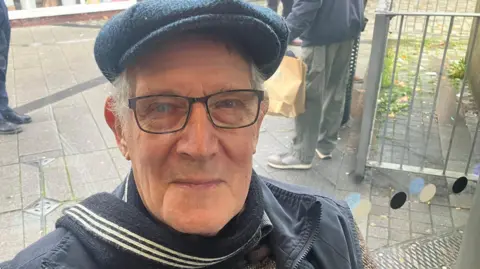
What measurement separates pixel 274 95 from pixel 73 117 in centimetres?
286

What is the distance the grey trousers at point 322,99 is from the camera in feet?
14.2

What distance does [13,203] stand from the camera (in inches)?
163

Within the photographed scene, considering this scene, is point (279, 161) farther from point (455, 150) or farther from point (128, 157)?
point (128, 157)

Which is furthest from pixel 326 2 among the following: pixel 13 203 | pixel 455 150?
pixel 13 203

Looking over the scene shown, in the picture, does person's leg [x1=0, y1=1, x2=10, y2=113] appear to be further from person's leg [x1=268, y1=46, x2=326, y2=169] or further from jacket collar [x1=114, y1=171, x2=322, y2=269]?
jacket collar [x1=114, y1=171, x2=322, y2=269]

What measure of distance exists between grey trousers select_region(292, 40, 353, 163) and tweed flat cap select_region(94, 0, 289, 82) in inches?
119

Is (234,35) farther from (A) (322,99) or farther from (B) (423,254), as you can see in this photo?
(A) (322,99)

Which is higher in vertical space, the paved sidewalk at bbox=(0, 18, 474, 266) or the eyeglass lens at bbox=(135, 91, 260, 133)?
the eyeglass lens at bbox=(135, 91, 260, 133)

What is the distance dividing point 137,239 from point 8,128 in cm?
465

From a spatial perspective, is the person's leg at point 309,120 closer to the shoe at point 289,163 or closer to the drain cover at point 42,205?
the shoe at point 289,163

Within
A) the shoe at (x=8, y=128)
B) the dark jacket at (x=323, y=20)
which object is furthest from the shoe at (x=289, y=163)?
the shoe at (x=8, y=128)

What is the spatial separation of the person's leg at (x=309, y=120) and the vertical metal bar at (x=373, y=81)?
406 millimetres

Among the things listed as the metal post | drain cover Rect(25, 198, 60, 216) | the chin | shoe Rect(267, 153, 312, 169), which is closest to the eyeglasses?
the chin

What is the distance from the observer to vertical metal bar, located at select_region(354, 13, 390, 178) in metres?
3.89
